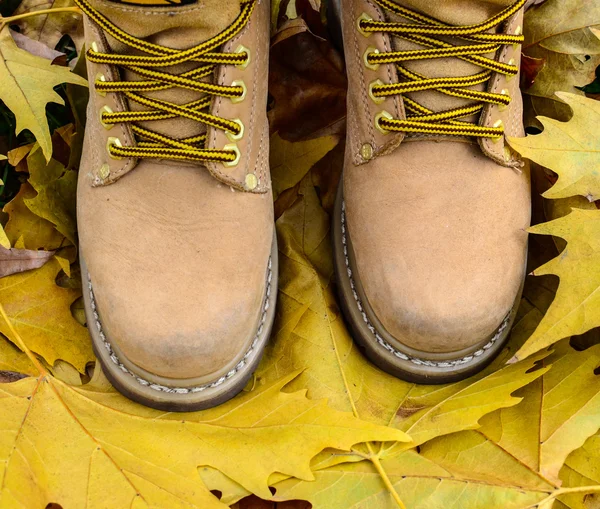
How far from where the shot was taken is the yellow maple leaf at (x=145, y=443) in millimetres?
936

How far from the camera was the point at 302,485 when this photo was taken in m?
0.98

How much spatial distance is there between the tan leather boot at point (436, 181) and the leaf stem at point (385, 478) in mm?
163

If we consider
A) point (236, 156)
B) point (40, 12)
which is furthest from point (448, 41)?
point (40, 12)

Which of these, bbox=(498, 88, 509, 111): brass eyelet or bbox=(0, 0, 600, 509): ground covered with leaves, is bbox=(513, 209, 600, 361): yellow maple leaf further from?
bbox=(498, 88, 509, 111): brass eyelet

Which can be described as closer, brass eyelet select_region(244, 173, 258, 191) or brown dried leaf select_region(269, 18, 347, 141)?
brass eyelet select_region(244, 173, 258, 191)

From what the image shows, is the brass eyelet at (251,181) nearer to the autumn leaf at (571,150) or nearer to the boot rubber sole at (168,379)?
the boot rubber sole at (168,379)

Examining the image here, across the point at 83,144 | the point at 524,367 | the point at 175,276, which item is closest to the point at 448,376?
the point at 524,367

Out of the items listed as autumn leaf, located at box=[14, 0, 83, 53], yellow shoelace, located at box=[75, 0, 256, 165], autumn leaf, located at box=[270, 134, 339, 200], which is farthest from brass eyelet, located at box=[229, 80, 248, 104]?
autumn leaf, located at box=[14, 0, 83, 53]

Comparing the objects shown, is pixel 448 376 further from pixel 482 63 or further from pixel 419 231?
pixel 482 63

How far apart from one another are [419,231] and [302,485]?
1.41ft

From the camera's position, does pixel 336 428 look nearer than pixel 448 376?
Yes

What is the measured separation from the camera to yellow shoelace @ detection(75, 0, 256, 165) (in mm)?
960

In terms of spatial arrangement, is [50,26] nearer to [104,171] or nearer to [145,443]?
[104,171]

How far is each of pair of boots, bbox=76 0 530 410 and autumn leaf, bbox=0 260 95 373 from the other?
68mm
